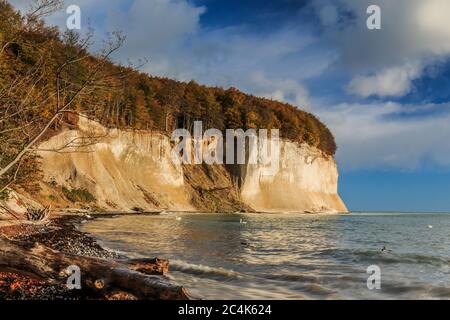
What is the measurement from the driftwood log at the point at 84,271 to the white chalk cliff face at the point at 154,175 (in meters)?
17.4

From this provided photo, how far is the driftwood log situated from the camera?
8.81 m

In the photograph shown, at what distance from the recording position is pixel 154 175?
68625 millimetres

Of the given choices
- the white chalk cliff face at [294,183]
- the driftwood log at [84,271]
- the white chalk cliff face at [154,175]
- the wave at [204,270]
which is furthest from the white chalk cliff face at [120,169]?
the driftwood log at [84,271]

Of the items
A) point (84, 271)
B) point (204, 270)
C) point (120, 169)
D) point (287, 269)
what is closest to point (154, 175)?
point (120, 169)

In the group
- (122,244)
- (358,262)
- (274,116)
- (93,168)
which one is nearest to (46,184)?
(93,168)

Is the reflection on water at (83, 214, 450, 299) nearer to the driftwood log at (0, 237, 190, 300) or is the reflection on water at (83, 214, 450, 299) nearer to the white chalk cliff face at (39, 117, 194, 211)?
the driftwood log at (0, 237, 190, 300)

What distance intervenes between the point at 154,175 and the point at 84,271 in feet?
196

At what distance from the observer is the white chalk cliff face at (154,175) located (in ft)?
172

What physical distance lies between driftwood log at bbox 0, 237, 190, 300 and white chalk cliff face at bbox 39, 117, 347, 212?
17.4 m

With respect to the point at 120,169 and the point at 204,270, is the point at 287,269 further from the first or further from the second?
the point at 120,169

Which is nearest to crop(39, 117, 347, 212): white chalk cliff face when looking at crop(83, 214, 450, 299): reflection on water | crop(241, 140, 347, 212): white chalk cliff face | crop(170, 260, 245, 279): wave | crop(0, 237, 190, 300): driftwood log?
crop(241, 140, 347, 212): white chalk cliff face

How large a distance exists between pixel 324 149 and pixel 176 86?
4256 centimetres

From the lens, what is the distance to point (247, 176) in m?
83.9
